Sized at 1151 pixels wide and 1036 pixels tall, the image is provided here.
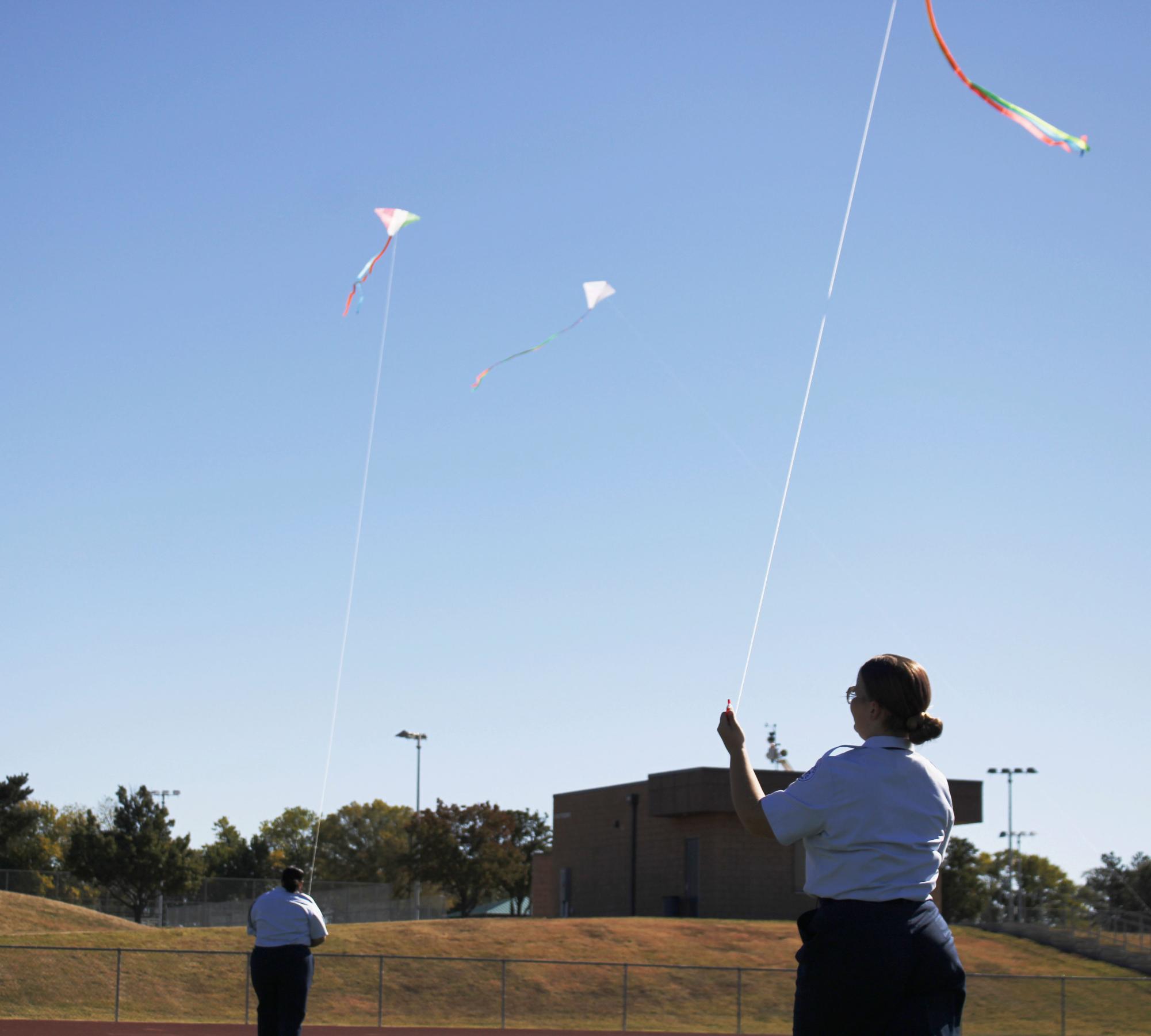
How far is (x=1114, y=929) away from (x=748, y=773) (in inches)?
1710

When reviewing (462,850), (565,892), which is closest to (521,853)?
(462,850)

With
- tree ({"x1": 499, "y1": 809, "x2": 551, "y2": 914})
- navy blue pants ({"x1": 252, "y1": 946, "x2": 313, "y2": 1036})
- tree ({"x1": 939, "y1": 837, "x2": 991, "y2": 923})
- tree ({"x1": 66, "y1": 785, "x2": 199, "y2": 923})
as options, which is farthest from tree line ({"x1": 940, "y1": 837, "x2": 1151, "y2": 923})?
navy blue pants ({"x1": 252, "y1": 946, "x2": 313, "y2": 1036})

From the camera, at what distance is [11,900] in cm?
3972

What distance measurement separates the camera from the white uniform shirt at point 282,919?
10.2 meters

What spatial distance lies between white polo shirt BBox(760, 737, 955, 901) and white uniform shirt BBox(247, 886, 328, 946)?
7.32m

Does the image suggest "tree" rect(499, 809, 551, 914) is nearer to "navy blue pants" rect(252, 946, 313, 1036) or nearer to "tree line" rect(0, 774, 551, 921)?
"tree line" rect(0, 774, 551, 921)

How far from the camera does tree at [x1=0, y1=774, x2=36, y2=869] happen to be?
80.6 meters

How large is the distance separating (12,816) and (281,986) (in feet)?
258

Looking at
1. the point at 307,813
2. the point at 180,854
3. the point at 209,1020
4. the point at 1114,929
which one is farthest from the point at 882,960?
the point at 307,813

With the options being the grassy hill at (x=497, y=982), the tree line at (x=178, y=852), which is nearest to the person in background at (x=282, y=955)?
the grassy hill at (x=497, y=982)

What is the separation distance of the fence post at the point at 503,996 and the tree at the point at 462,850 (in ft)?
138

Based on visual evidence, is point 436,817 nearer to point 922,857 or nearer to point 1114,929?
point 1114,929

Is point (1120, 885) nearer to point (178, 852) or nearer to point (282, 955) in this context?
point (178, 852)

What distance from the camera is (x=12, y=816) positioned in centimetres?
8119
